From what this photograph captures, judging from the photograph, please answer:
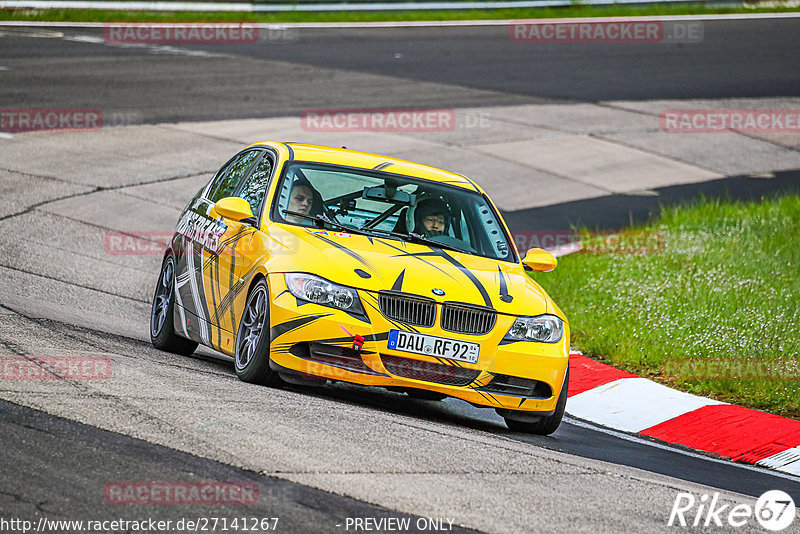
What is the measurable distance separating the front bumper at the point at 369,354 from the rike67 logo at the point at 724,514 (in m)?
1.59

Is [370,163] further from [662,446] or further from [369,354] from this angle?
[662,446]

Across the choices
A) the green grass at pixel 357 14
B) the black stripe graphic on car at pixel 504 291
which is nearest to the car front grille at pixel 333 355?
the black stripe graphic on car at pixel 504 291

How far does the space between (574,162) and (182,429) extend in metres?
14.6

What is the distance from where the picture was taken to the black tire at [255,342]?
7.46 m

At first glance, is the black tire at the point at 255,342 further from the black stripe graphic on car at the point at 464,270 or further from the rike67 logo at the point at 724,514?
the rike67 logo at the point at 724,514

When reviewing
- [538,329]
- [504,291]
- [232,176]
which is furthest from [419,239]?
[232,176]

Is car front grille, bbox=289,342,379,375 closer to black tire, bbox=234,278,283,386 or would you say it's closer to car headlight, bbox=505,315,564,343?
black tire, bbox=234,278,283,386

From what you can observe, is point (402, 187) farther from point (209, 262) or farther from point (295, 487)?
point (295, 487)

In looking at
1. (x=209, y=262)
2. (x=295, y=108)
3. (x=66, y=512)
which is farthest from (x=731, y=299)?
(x=295, y=108)

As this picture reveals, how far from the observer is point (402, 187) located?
29.2 feet

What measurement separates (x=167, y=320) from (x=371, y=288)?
8.36 ft

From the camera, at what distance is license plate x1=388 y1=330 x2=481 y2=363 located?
7.27 meters

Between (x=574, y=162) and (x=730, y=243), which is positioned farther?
(x=574, y=162)

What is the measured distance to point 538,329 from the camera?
766 centimetres
